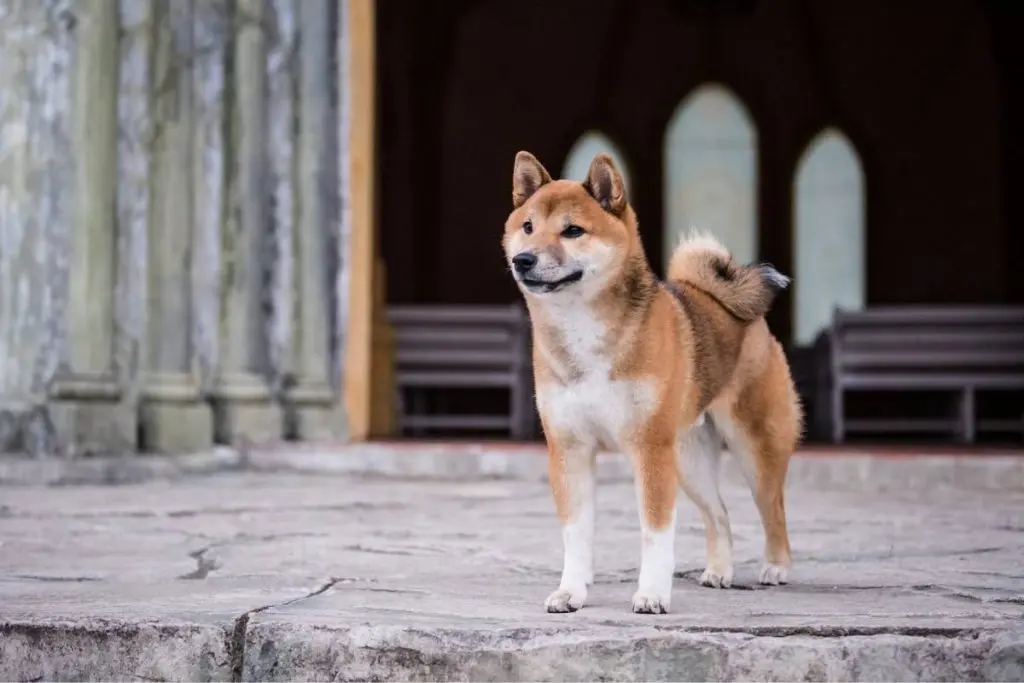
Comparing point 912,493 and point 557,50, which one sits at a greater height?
point 557,50

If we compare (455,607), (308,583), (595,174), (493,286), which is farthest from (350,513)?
(493,286)

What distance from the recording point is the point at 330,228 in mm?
7820

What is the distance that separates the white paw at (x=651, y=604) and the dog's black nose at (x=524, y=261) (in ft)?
2.29

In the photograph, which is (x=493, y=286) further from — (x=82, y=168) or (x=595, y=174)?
(x=595, y=174)

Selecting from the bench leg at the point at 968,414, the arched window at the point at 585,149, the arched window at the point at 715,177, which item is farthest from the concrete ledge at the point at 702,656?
the arched window at the point at 585,149

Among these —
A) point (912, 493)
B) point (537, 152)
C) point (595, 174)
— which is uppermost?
point (537, 152)

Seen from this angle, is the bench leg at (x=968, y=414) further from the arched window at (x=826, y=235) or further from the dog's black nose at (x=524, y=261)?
the dog's black nose at (x=524, y=261)

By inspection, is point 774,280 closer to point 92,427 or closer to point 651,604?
point 651,604

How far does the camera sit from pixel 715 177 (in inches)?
615

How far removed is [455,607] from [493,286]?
13.3 metres

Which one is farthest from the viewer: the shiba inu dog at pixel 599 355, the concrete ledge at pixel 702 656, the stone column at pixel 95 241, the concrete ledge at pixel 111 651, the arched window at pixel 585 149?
the arched window at pixel 585 149

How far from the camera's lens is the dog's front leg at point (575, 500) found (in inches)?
108

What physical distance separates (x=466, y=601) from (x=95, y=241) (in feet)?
13.7

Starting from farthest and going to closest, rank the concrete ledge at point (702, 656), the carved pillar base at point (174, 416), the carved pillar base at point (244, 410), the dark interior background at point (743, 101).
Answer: the dark interior background at point (743, 101), the carved pillar base at point (244, 410), the carved pillar base at point (174, 416), the concrete ledge at point (702, 656)
